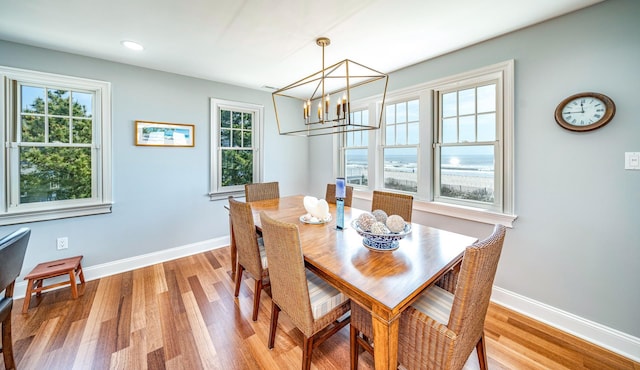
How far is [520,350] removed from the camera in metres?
1.71

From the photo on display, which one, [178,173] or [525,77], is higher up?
[525,77]

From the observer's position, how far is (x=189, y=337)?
184cm

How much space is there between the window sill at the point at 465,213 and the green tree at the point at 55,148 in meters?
3.83

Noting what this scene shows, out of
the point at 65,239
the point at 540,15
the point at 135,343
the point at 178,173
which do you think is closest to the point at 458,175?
the point at 540,15

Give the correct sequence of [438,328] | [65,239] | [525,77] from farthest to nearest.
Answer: [65,239], [525,77], [438,328]

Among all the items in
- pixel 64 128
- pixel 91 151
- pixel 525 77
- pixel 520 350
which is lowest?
pixel 520 350

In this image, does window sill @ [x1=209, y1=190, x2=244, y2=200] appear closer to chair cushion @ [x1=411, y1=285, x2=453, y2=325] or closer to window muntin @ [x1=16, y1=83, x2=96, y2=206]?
window muntin @ [x1=16, y1=83, x2=96, y2=206]

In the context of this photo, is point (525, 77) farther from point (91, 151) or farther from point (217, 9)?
point (91, 151)

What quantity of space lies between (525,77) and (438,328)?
219 centimetres

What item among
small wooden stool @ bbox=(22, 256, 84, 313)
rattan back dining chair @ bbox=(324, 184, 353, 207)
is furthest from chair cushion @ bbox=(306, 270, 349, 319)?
small wooden stool @ bbox=(22, 256, 84, 313)

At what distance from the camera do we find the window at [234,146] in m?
3.53

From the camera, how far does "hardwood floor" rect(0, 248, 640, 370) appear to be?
1.61 meters

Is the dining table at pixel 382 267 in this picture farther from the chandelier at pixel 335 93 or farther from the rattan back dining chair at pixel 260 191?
the chandelier at pixel 335 93

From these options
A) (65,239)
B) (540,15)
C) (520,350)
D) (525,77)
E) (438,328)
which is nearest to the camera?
(438,328)
